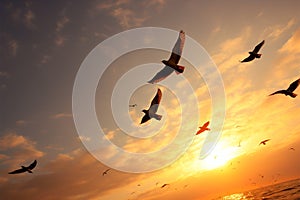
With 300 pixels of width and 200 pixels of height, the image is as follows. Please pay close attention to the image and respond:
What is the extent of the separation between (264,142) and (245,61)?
54.9ft

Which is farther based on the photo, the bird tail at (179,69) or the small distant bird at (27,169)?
the small distant bird at (27,169)

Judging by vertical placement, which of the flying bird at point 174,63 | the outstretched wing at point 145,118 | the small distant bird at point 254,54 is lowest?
the outstretched wing at point 145,118

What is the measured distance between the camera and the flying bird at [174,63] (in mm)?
17203

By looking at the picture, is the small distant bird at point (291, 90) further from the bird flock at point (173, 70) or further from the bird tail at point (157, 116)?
the bird tail at point (157, 116)

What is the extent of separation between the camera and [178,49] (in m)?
17.7

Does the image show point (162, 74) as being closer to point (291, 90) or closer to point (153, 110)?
point (153, 110)

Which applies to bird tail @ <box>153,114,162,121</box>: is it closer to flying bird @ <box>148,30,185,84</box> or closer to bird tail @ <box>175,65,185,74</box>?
flying bird @ <box>148,30,185,84</box>

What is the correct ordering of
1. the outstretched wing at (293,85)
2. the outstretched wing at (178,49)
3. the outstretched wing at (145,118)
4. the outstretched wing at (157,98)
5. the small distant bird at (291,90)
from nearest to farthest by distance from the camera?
the outstretched wing at (178,49) → the outstretched wing at (157,98) → the outstretched wing at (145,118) → the small distant bird at (291,90) → the outstretched wing at (293,85)

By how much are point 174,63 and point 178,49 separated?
52.7 inches

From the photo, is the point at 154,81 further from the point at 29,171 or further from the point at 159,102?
the point at 29,171

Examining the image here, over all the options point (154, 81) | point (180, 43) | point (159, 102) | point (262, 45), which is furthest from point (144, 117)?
point (262, 45)

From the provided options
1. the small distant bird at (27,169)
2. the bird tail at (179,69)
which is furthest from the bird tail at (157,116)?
the small distant bird at (27,169)

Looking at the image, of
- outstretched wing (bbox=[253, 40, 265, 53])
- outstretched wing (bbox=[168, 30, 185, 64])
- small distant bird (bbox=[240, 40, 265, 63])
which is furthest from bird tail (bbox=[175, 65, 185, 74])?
outstretched wing (bbox=[253, 40, 265, 53])

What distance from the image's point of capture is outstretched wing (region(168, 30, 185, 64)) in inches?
669
